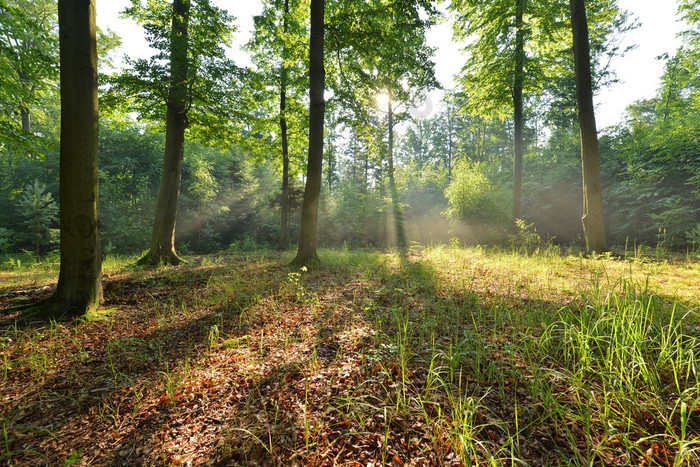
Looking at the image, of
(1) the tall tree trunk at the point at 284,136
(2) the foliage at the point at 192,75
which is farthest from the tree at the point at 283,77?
(2) the foliage at the point at 192,75

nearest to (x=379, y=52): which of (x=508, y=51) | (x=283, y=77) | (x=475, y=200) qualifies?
(x=283, y=77)

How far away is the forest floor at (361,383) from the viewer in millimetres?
1703

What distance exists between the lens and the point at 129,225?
16.0m

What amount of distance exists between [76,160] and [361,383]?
16.8 feet

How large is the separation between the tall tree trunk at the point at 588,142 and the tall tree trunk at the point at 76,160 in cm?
1121

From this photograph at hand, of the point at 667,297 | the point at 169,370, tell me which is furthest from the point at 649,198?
the point at 169,370

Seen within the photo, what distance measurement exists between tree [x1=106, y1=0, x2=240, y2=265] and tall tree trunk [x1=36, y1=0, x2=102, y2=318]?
3.79 m

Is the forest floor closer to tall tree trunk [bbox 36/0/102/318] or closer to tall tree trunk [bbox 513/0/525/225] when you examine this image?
tall tree trunk [bbox 36/0/102/318]

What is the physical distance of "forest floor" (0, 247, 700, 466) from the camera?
1.70 meters

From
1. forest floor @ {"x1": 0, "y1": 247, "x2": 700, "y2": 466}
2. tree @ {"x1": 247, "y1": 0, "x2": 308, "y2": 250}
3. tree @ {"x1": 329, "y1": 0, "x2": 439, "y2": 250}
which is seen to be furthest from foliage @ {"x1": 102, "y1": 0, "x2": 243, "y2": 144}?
forest floor @ {"x1": 0, "y1": 247, "x2": 700, "y2": 466}

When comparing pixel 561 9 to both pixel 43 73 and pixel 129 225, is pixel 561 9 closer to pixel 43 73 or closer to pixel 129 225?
pixel 43 73

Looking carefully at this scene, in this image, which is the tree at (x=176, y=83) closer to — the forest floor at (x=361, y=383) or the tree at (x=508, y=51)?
the forest floor at (x=361, y=383)

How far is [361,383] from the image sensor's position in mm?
2301

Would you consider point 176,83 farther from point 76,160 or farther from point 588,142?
point 588,142
